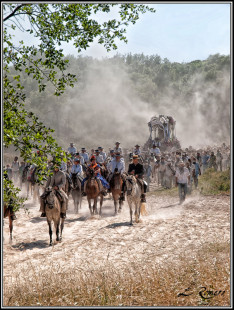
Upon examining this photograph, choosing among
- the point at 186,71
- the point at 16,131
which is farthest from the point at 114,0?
the point at 186,71

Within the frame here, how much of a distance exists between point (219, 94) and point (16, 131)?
72266 mm

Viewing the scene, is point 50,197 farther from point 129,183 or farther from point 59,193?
point 129,183

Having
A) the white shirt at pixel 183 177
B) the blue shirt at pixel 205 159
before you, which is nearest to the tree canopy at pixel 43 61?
the white shirt at pixel 183 177

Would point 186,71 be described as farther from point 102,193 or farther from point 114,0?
point 114,0

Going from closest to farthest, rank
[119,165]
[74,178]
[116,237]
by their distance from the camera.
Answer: [116,237]
[119,165]
[74,178]

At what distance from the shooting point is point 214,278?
6121 millimetres

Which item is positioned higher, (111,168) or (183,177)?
(111,168)

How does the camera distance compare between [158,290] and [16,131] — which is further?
[16,131]

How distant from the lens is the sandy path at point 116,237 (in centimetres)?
934

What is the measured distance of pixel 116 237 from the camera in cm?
1178

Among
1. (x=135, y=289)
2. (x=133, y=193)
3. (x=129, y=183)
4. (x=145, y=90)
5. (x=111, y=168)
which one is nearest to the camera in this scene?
(x=135, y=289)

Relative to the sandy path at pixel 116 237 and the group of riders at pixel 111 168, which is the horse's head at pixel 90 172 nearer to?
the group of riders at pixel 111 168

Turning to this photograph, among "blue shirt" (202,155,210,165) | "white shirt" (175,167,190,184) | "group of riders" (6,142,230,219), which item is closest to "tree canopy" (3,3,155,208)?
"group of riders" (6,142,230,219)

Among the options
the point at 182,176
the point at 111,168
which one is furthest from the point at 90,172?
the point at 182,176
